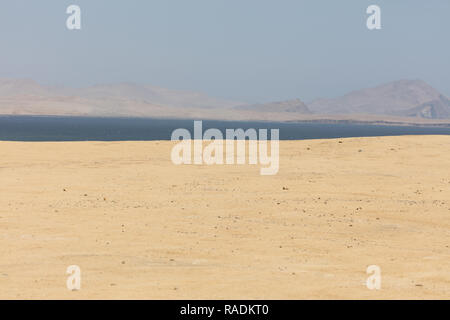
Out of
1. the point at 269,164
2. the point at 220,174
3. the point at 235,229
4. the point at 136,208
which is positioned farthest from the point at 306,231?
the point at 269,164

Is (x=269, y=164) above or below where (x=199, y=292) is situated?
above

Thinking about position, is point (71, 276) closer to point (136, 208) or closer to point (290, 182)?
point (136, 208)

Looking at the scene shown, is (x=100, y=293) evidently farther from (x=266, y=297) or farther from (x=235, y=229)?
(x=235, y=229)

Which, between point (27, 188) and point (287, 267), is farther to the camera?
point (27, 188)

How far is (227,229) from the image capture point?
13266 mm

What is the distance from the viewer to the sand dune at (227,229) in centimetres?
939

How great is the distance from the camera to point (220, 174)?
70.0 ft

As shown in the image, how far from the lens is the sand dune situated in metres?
9.39

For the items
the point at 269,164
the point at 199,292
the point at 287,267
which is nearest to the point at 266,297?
the point at 199,292
